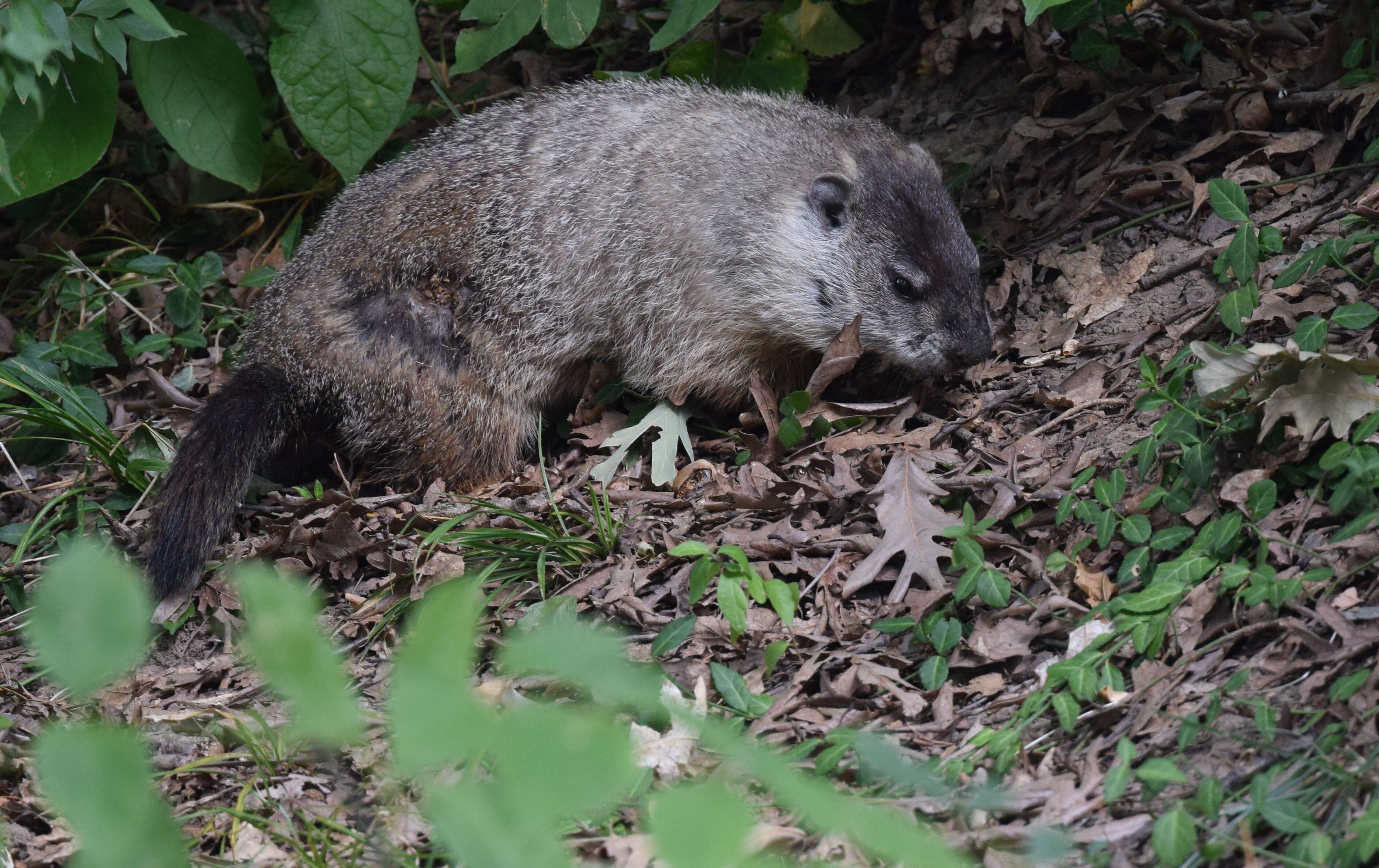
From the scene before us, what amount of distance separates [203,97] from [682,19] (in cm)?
282

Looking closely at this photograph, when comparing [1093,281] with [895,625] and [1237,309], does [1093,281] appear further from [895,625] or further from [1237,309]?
[895,625]

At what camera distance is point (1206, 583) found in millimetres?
3652

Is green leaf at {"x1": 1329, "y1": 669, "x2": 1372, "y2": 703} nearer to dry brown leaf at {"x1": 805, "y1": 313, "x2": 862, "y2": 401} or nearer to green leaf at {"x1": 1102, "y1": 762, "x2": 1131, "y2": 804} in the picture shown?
green leaf at {"x1": 1102, "y1": 762, "x2": 1131, "y2": 804}

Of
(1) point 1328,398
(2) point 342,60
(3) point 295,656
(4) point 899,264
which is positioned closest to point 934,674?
(1) point 1328,398

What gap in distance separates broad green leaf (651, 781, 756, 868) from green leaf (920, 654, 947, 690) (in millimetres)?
2150

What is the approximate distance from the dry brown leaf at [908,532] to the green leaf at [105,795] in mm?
2959

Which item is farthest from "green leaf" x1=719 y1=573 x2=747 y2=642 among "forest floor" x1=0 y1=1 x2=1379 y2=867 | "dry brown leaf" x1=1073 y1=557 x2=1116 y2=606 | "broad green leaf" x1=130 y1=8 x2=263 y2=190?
"broad green leaf" x1=130 y1=8 x2=263 y2=190

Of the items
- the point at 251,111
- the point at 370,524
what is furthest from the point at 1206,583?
the point at 251,111

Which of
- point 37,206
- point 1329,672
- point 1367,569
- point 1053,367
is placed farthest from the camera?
point 37,206

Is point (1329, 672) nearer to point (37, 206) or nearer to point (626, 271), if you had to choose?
point (626, 271)

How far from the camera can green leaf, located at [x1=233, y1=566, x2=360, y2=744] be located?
184 centimetres

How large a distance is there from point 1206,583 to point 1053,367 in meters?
1.93

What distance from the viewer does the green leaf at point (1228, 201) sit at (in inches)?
187

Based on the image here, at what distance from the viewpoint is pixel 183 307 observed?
23.2 ft
